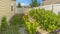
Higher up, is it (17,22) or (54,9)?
(54,9)

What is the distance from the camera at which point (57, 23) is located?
1009 centimetres

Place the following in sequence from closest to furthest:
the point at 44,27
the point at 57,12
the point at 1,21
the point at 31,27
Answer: the point at 31,27 < the point at 44,27 < the point at 1,21 < the point at 57,12

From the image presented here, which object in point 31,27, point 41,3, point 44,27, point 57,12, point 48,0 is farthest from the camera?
point 41,3

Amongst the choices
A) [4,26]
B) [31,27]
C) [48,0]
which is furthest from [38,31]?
[48,0]

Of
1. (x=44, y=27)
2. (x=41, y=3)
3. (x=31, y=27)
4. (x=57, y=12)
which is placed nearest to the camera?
(x=31, y=27)

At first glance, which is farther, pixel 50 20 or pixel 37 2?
pixel 37 2

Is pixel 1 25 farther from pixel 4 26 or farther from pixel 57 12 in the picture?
pixel 57 12

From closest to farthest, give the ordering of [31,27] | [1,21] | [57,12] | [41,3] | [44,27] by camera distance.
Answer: [31,27] < [44,27] < [1,21] < [57,12] < [41,3]

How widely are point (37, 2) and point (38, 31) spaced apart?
21.0 m

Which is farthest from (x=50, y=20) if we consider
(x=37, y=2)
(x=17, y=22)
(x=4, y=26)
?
(x=37, y=2)

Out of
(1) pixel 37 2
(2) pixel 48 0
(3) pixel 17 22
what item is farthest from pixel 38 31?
(1) pixel 37 2

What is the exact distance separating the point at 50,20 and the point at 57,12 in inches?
117

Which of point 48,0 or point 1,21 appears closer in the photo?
point 1,21

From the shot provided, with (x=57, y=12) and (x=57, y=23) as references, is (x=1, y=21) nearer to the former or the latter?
(x=57, y=23)
